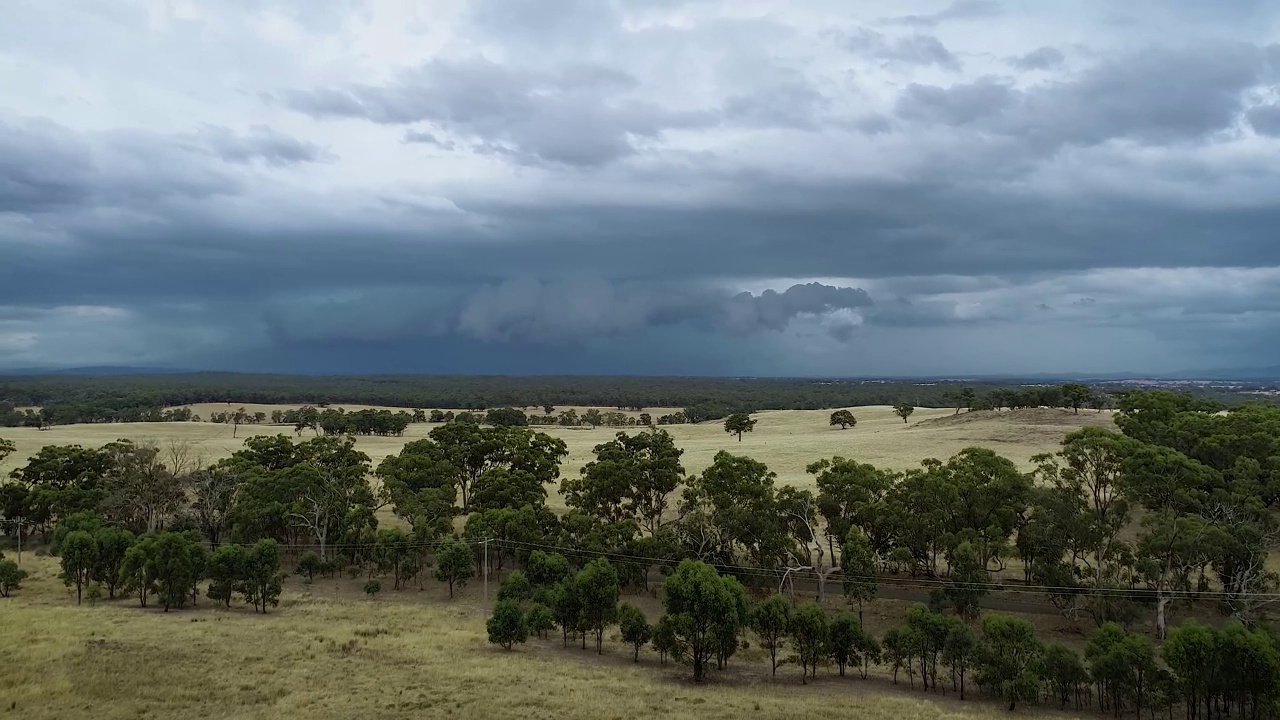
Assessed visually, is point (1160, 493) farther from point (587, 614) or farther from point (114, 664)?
point (114, 664)

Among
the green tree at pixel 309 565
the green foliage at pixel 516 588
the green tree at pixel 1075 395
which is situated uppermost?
the green tree at pixel 1075 395

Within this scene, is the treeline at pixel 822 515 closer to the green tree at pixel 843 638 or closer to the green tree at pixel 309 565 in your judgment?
the green tree at pixel 309 565

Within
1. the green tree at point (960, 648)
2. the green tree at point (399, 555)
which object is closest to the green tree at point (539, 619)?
the green tree at point (399, 555)

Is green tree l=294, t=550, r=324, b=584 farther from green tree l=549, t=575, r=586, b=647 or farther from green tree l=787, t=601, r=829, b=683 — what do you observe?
green tree l=787, t=601, r=829, b=683

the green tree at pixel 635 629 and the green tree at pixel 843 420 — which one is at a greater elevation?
the green tree at pixel 843 420

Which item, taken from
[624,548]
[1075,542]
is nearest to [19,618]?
[624,548]

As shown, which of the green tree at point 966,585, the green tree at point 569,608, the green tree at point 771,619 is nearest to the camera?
the green tree at point 771,619
